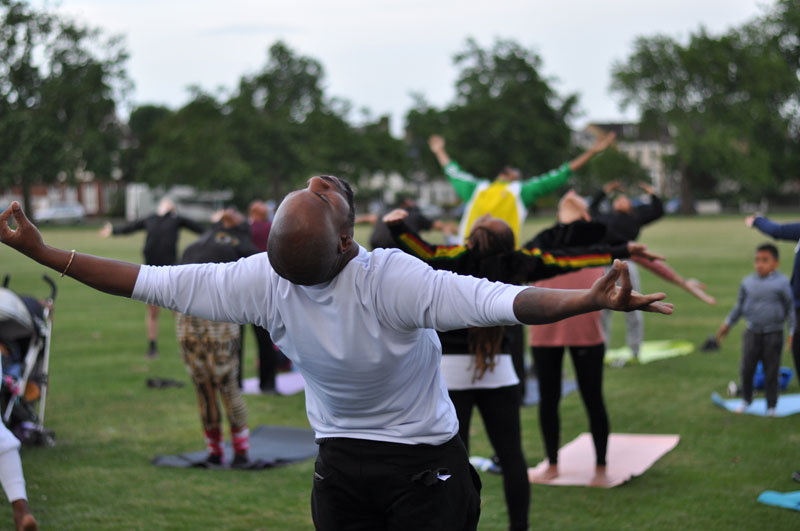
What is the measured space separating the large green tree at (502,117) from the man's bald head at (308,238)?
75.4 m

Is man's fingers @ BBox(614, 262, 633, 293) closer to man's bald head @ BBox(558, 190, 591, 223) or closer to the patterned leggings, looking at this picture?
man's bald head @ BBox(558, 190, 591, 223)

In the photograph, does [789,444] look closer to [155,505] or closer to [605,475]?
[605,475]

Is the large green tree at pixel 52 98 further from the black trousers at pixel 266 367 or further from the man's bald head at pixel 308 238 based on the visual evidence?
the man's bald head at pixel 308 238

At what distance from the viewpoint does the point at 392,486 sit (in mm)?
3061

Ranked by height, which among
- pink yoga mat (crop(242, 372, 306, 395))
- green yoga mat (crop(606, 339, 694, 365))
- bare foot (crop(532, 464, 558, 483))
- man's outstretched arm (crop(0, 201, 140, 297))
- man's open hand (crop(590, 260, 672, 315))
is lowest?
green yoga mat (crop(606, 339, 694, 365))

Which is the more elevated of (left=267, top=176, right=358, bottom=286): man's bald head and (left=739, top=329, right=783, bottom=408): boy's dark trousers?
(left=267, top=176, right=358, bottom=286): man's bald head

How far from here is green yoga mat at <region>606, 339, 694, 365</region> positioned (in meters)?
12.4

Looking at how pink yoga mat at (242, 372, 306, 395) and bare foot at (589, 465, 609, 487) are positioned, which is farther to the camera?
pink yoga mat at (242, 372, 306, 395)

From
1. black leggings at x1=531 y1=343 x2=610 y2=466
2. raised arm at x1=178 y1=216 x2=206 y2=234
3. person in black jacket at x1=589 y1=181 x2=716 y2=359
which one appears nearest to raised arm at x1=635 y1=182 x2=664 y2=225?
person in black jacket at x1=589 y1=181 x2=716 y2=359

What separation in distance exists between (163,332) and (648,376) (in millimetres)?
8463

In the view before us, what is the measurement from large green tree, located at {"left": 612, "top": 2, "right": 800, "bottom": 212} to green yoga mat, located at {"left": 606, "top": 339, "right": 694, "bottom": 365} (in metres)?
55.8

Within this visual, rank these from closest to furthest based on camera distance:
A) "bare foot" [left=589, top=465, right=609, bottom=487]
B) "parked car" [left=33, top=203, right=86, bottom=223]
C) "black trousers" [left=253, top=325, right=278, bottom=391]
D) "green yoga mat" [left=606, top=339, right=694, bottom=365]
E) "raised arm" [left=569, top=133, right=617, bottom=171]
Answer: "bare foot" [left=589, top=465, right=609, bottom=487] → "raised arm" [left=569, top=133, right=617, bottom=171] → "black trousers" [left=253, top=325, right=278, bottom=391] → "green yoga mat" [left=606, top=339, right=694, bottom=365] → "parked car" [left=33, top=203, right=86, bottom=223]

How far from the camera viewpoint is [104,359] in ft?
43.2

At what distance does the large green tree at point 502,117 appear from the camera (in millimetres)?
78438
